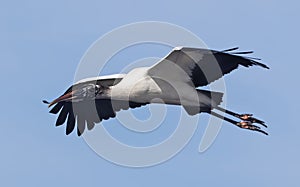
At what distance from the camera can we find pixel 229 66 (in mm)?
21828

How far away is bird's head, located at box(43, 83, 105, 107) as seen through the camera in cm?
2344

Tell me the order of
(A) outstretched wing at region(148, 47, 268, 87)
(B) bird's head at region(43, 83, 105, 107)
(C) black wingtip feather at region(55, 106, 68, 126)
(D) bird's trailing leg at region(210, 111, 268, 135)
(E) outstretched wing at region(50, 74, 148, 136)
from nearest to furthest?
1. (A) outstretched wing at region(148, 47, 268, 87)
2. (D) bird's trailing leg at region(210, 111, 268, 135)
3. (B) bird's head at region(43, 83, 105, 107)
4. (E) outstretched wing at region(50, 74, 148, 136)
5. (C) black wingtip feather at region(55, 106, 68, 126)

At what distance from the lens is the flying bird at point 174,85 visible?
70.6 ft

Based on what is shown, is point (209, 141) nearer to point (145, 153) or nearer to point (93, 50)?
point (145, 153)

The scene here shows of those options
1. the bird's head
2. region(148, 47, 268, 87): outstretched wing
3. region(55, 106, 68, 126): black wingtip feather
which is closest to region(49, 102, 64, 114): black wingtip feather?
region(55, 106, 68, 126): black wingtip feather

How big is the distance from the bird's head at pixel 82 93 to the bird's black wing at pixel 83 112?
243mm

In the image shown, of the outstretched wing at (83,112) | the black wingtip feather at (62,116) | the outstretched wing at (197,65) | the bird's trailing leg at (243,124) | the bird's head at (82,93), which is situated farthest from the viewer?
the black wingtip feather at (62,116)

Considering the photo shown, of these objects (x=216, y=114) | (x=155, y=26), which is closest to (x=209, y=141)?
(x=216, y=114)

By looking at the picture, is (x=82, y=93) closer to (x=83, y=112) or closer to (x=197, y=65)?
(x=83, y=112)

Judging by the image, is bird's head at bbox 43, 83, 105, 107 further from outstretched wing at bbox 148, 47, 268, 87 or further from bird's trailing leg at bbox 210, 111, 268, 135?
bird's trailing leg at bbox 210, 111, 268, 135

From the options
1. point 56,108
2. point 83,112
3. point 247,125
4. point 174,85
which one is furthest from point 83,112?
point 247,125

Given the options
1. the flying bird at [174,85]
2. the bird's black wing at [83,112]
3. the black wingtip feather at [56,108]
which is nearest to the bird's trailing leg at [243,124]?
the flying bird at [174,85]

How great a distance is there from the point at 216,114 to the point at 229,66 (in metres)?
1.90

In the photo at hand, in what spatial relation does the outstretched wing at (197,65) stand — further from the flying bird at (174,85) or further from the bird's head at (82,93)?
the bird's head at (82,93)
